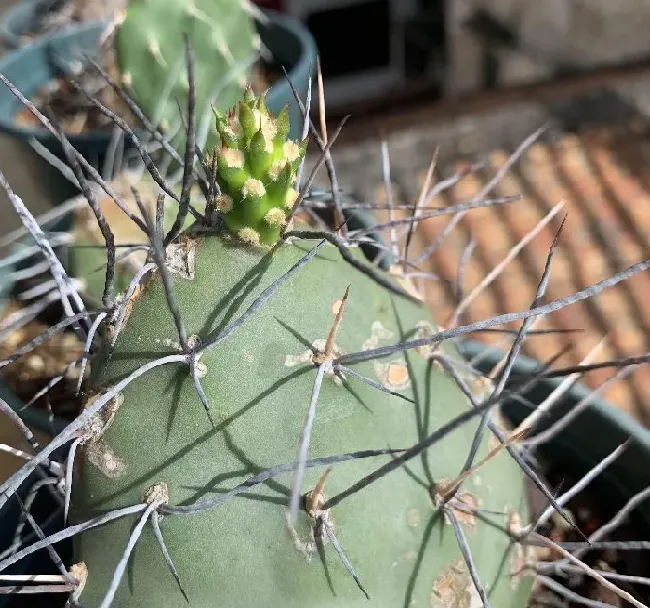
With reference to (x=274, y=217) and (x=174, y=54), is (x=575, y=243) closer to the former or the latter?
(x=174, y=54)

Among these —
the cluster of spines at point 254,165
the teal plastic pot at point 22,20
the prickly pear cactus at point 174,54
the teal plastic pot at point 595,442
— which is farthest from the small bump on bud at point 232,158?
the teal plastic pot at point 22,20

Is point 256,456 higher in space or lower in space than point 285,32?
lower

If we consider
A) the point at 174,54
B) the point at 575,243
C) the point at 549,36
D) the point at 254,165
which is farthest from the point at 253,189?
the point at 549,36

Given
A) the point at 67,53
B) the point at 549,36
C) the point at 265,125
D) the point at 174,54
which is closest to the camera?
the point at 265,125

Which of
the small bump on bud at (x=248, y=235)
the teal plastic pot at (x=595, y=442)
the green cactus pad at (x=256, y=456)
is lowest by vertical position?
the teal plastic pot at (x=595, y=442)

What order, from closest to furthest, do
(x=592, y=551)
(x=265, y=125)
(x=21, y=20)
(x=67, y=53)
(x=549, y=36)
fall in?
(x=265, y=125)
(x=592, y=551)
(x=67, y=53)
(x=21, y=20)
(x=549, y=36)

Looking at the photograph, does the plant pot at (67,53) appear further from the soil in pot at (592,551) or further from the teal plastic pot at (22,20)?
the soil in pot at (592,551)

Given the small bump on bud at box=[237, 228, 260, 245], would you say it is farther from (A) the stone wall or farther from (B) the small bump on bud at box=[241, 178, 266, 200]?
(A) the stone wall
